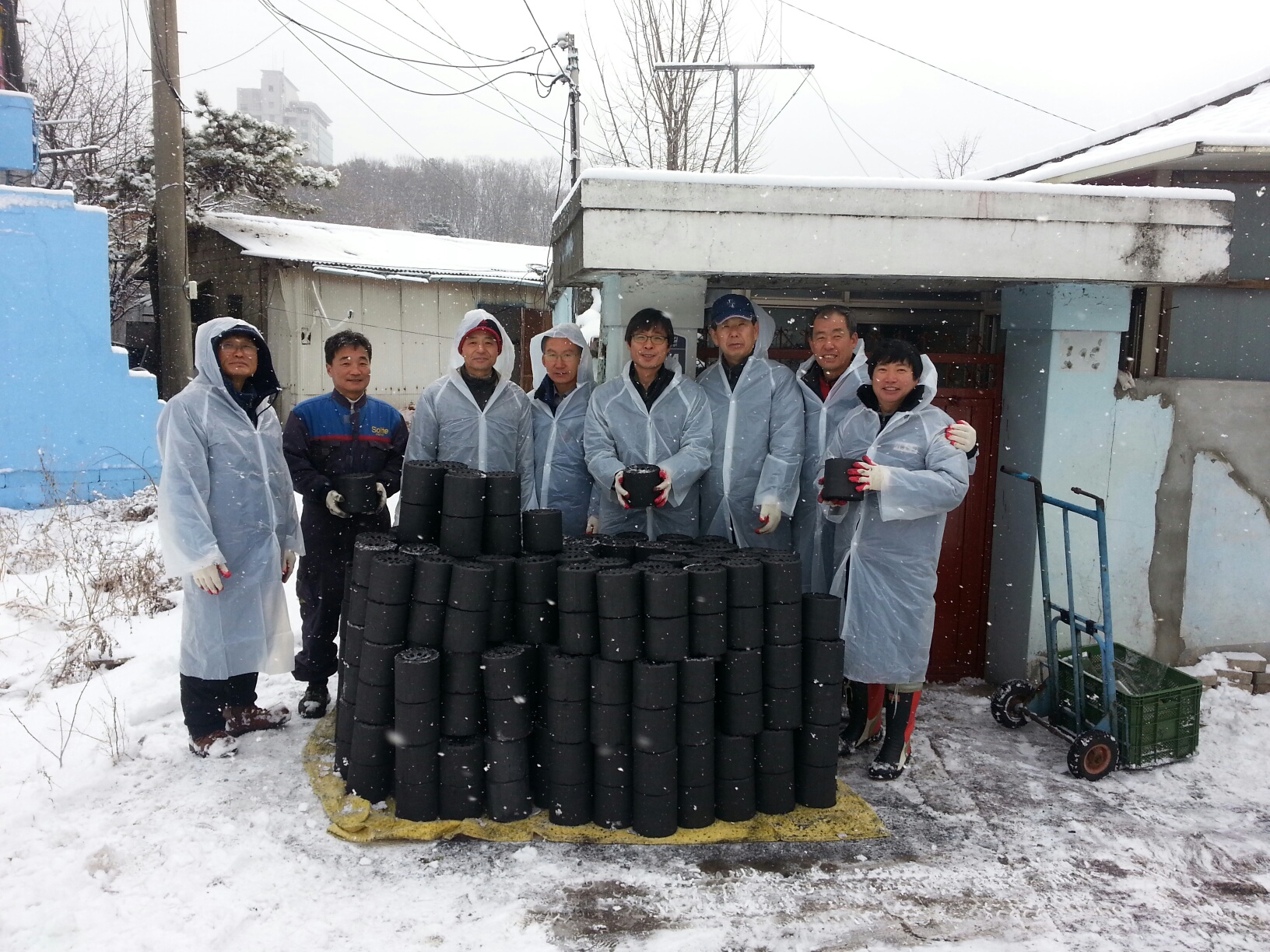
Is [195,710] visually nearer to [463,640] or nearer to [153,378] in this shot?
[463,640]

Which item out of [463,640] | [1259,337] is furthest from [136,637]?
[1259,337]

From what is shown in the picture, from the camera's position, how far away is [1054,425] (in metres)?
4.97

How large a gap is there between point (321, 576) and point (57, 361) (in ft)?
21.2

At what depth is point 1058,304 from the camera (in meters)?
4.85

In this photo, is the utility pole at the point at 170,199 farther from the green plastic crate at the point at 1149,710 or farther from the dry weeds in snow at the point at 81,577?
the green plastic crate at the point at 1149,710

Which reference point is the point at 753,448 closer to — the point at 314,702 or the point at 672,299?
the point at 672,299

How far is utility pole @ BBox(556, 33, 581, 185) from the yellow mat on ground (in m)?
10.8

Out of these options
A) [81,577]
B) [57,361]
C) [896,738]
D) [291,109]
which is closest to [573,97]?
[57,361]

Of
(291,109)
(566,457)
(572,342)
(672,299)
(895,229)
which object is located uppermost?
(291,109)

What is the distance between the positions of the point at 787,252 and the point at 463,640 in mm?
2439

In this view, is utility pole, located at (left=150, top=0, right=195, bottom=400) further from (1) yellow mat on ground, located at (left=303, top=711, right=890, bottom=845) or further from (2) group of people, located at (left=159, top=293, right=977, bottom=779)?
(1) yellow mat on ground, located at (left=303, top=711, right=890, bottom=845)

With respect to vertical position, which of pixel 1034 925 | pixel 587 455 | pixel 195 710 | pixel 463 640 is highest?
pixel 587 455

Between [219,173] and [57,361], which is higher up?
[219,173]

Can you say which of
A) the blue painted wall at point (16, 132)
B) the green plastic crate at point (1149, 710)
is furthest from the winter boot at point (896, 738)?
the blue painted wall at point (16, 132)
